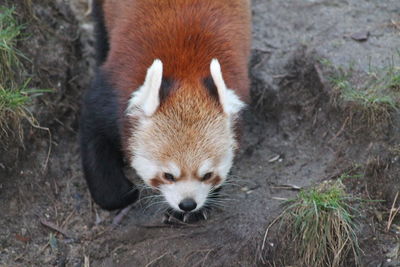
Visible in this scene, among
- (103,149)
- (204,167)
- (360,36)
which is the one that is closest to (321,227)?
(204,167)

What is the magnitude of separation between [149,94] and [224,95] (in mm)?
379

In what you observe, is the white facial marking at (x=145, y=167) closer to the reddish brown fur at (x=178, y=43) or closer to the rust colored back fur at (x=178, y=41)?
the reddish brown fur at (x=178, y=43)

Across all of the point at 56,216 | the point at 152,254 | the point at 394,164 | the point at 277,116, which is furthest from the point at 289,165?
the point at 56,216

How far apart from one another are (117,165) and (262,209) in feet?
2.98

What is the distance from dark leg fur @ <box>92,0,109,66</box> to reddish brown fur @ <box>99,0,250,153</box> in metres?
0.63

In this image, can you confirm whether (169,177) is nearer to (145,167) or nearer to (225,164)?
(145,167)

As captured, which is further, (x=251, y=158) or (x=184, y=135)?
(x=251, y=158)

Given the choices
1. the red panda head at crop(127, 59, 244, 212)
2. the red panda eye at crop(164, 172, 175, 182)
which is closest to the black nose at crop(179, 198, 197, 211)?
the red panda head at crop(127, 59, 244, 212)

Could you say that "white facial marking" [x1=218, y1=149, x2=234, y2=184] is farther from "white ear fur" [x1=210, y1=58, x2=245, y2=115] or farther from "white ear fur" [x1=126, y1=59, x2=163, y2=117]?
"white ear fur" [x1=126, y1=59, x2=163, y2=117]

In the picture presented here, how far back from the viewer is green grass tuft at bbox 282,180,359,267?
11.6 feet

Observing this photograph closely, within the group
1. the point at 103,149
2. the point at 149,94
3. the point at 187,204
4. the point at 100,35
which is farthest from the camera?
the point at 100,35

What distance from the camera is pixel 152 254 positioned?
3834 millimetres

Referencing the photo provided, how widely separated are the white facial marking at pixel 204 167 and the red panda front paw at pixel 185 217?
0.62 metres

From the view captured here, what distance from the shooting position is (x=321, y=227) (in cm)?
355
